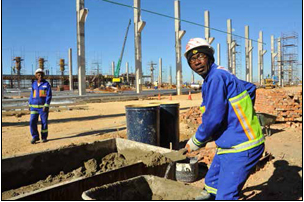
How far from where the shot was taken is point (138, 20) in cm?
2628

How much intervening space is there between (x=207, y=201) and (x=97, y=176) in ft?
5.00

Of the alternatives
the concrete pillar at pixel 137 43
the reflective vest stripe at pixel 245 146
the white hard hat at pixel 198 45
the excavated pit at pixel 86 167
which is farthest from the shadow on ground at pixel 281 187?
the concrete pillar at pixel 137 43

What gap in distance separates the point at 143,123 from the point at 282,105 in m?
7.01

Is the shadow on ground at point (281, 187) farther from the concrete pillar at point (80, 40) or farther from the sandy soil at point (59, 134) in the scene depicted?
the concrete pillar at point (80, 40)

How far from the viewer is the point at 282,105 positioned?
977cm

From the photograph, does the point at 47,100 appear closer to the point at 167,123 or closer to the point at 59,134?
the point at 59,134

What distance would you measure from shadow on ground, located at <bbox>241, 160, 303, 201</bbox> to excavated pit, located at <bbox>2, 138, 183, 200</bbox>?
4.97 ft

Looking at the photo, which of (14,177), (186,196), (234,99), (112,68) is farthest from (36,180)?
(112,68)

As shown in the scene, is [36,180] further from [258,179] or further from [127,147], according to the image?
[258,179]

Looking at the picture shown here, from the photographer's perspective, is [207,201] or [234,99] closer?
[207,201]

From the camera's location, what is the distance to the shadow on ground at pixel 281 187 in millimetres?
3846

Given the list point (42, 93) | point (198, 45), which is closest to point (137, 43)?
point (42, 93)

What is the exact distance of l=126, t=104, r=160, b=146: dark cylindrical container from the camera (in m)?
5.12

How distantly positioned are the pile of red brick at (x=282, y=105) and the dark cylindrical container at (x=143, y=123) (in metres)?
6.49
